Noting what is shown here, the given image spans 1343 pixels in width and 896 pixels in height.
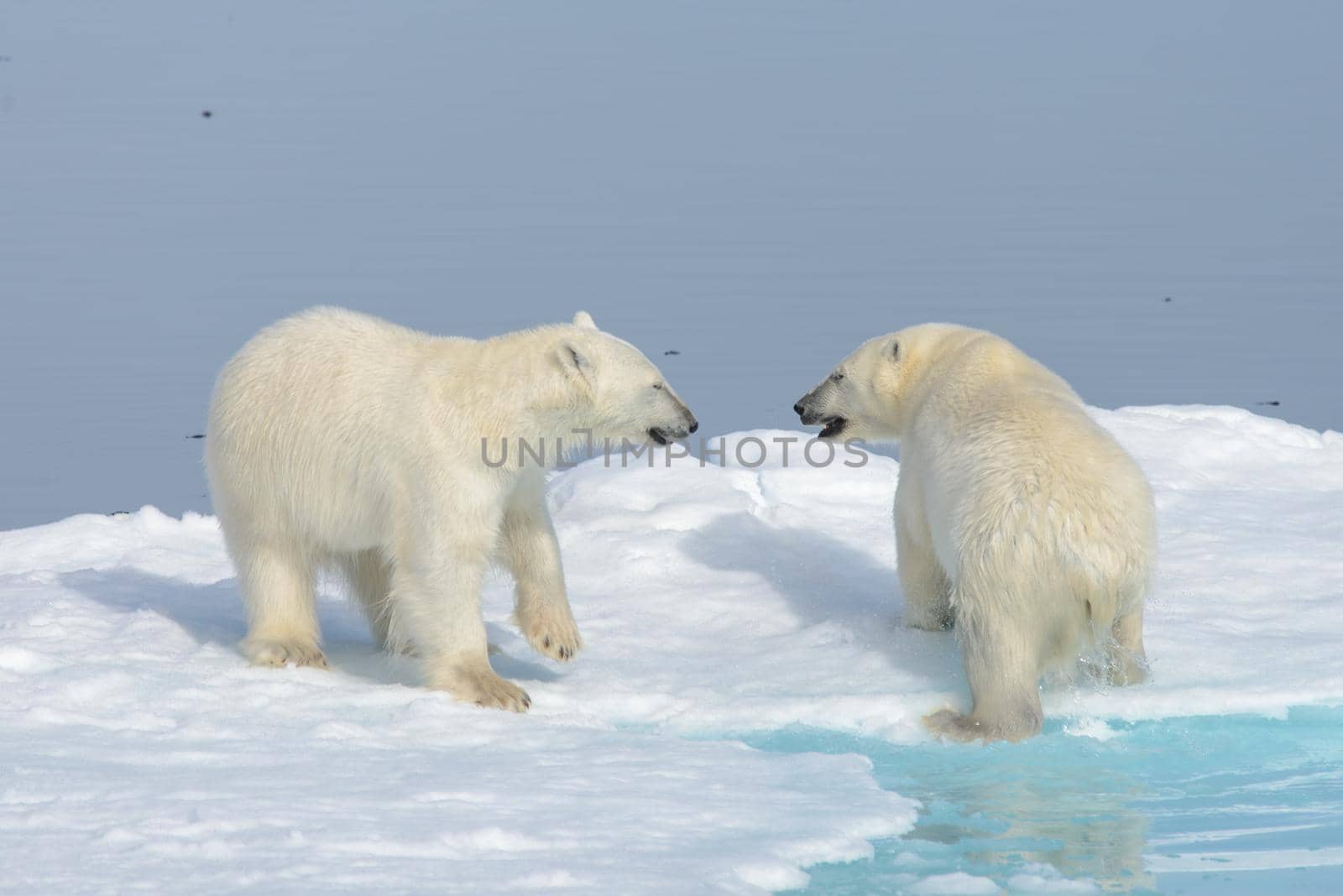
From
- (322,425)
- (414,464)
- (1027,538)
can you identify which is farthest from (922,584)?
(322,425)

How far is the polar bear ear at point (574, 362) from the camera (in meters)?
5.90

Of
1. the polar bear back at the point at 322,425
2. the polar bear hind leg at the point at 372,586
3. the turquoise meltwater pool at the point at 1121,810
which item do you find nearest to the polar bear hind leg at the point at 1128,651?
the turquoise meltwater pool at the point at 1121,810

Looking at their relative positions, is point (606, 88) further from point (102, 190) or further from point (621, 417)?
point (621, 417)

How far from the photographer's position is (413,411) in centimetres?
590

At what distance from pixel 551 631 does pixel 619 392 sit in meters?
0.92

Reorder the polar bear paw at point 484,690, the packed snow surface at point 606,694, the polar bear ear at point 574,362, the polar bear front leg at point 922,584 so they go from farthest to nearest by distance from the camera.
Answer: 1. the polar bear front leg at point 922,584
2. the polar bear ear at point 574,362
3. the polar bear paw at point 484,690
4. the packed snow surface at point 606,694

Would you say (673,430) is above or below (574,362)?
below

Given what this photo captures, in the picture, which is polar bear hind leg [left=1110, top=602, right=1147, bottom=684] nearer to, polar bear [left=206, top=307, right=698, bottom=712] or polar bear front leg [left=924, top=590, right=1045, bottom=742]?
polar bear front leg [left=924, top=590, right=1045, bottom=742]

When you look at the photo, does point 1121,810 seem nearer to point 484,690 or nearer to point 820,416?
point 484,690

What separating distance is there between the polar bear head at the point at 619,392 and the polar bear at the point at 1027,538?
0.98 metres

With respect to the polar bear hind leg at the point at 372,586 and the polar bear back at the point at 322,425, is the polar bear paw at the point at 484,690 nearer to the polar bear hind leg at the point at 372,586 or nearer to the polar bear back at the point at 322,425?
the polar bear hind leg at the point at 372,586

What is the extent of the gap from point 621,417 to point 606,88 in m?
27.7

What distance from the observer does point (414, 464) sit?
584 centimetres

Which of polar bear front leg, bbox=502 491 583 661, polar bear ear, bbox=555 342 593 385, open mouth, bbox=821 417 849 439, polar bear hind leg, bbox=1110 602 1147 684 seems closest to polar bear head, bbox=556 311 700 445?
polar bear ear, bbox=555 342 593 385
